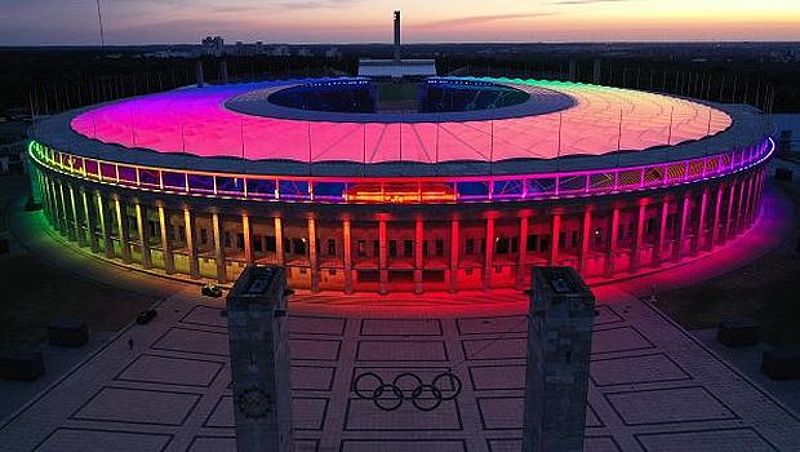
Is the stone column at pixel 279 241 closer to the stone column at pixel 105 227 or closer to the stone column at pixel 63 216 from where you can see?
the stone column at pixel 105 227

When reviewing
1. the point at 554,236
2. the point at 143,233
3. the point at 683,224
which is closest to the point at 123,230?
the point at 143,233

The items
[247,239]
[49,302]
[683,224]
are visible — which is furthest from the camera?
[683,224]

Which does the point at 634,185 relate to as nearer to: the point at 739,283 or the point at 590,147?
the point at 590,147

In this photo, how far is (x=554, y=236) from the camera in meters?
50.2

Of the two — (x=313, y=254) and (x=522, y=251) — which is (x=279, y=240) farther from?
(x=522, y=251)

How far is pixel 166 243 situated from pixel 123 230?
4.73 m

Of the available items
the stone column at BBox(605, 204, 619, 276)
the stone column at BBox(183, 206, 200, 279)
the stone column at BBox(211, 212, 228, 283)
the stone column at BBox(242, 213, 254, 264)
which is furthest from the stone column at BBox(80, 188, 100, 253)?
the stone column at BBox(605, 204, 619, 276)

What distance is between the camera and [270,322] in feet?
83.6

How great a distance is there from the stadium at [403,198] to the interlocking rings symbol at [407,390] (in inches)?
485

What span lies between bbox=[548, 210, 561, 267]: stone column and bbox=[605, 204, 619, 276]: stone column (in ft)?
14.6

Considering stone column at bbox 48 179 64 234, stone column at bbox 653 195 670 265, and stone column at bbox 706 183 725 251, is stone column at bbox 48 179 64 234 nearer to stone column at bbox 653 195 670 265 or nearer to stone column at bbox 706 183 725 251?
stone column at bbox 653 195 670 265

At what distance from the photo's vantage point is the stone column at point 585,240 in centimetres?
5078

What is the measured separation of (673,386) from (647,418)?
413 centimetres

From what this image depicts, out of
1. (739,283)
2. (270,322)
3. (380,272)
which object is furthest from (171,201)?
(739,283)
